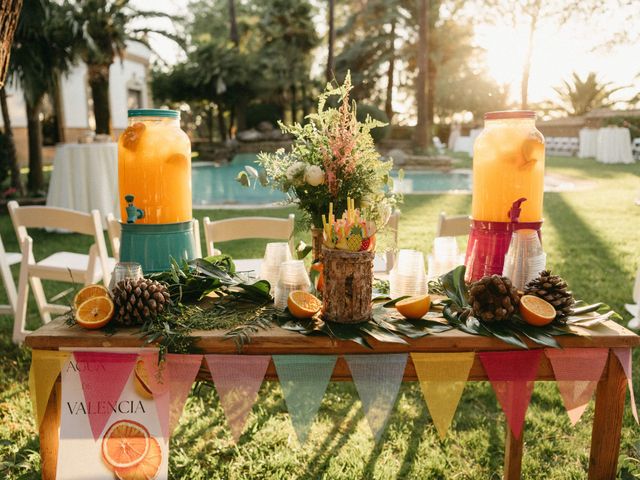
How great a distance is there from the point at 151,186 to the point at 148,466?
841 mm

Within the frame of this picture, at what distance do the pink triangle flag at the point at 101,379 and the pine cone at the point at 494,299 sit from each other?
2.89 feet

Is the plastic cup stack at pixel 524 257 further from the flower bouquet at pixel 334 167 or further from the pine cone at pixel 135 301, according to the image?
the pine cone at pixel 135 301

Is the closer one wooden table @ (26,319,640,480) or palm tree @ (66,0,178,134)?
wooden table @ (26,319,640,480)

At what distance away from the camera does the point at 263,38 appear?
75.8ft

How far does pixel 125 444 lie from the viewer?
1389 millimetres

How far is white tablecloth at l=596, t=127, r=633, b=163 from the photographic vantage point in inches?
624

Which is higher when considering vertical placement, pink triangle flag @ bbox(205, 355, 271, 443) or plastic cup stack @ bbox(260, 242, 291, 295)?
plastic cup stack @ bbox(260, 242, 291, 295)

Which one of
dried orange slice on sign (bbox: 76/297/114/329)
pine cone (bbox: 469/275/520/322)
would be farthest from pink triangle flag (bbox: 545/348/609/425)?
dried orange slice on sign (bbox: 76/297/114/329)

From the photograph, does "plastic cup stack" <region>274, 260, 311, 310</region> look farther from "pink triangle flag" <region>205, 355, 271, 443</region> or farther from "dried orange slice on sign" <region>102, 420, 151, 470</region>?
"dried orange slice on sign" <region>102, 420, 151, 470</region>

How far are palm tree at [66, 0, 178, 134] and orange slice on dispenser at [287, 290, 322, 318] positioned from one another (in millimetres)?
9000

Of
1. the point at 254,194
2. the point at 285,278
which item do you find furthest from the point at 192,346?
the point at 254,194

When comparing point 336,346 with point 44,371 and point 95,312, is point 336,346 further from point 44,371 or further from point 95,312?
point 44,371

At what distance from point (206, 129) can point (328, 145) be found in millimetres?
31980

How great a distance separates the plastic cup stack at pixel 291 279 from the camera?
1509mm
